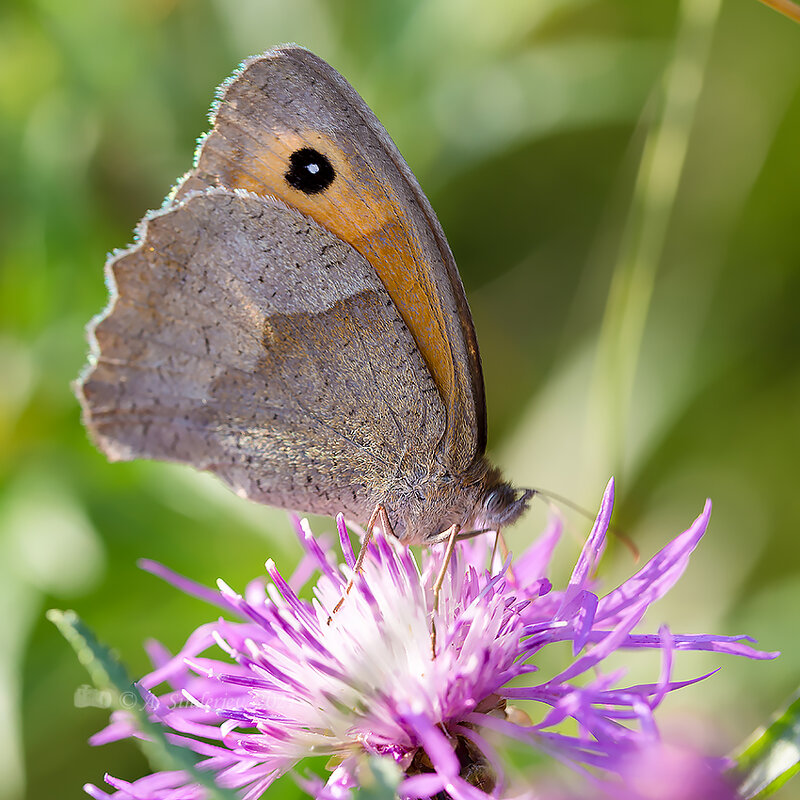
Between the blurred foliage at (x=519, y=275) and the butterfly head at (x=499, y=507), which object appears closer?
the butterfly head at (x=499, y=507)

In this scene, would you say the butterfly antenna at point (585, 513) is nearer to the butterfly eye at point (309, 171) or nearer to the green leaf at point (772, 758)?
the green leaf at point (772, 758)

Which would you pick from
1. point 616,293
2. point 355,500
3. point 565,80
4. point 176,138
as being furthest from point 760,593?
point 176,138

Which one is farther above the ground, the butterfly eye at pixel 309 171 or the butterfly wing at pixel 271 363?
the butterfly eye at pixel 309 171

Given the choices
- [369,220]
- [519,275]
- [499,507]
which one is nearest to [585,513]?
[499,507]

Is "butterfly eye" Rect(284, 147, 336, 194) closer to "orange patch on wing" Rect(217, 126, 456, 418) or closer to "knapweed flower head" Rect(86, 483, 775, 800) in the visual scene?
"orange patch on wing" Rect(217, 126, 456, 418)

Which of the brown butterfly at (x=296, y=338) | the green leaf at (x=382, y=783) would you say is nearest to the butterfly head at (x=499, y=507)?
the brown butterfly at (x=296, y=338)

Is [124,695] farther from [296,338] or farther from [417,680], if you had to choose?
[296,338]
